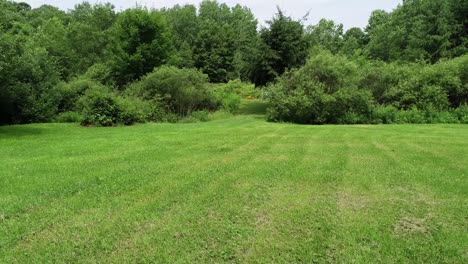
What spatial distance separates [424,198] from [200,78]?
15.6 metres

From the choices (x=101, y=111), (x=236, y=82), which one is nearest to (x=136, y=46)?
(x=236, y=82)

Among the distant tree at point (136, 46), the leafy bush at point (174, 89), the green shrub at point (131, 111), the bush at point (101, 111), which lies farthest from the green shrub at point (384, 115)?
the distant tree at point (136, 46)

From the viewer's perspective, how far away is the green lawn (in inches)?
133

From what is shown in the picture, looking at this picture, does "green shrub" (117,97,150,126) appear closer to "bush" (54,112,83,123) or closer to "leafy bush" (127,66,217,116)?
"leafy bush" (127,66,217,116)

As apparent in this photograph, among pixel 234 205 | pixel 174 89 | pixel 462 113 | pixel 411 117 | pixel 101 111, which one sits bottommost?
pixel 234 205

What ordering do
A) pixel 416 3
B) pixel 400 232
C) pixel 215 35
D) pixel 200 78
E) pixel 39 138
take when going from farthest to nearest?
pixel 215 35 < pixel 416 3 < pixel 200 78 < pixel 39 138 < pixel 400 232

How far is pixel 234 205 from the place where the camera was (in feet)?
14.8

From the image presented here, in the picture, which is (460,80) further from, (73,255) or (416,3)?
(416,3)

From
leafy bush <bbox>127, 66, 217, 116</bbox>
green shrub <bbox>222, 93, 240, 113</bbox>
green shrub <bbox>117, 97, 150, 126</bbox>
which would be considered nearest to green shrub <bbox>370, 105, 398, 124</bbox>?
green shrub <bbox>222, 93, 240, 113</bbox>

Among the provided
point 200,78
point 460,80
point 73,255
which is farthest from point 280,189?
point 460,80

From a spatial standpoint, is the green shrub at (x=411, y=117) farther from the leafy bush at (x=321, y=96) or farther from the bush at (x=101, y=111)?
the bush at (x=101, y=111)

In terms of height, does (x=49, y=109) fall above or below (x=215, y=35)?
below

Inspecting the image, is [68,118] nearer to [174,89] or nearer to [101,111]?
[101,111]

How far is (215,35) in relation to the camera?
4550 centimetres
